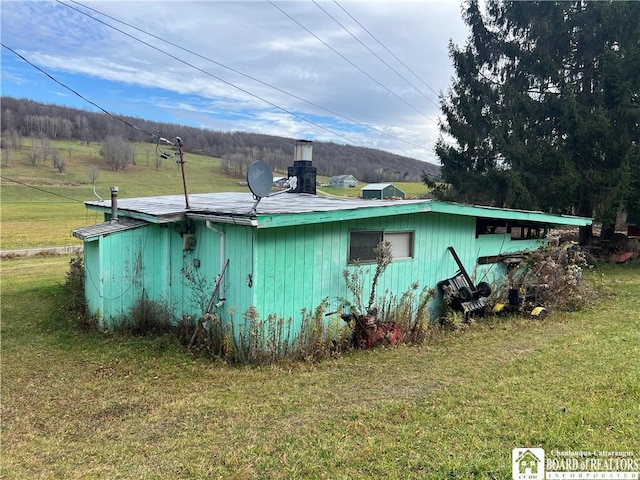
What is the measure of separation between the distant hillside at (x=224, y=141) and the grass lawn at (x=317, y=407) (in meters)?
19.1

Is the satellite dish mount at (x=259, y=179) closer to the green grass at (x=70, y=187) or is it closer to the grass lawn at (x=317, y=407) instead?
the grass lawn at (x=317, y=407)

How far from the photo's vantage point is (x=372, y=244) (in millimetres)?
7672

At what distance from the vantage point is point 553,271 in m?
9.54

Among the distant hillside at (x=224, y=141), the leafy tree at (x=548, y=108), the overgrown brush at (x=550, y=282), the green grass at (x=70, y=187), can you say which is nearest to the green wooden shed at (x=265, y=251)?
the overgrown brush at (x=550, y=282)

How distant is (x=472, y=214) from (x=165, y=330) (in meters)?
6.05

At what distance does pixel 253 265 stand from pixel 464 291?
177 inches

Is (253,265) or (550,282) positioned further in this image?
(550,282)

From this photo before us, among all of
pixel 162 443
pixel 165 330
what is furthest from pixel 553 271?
pixel 162 443

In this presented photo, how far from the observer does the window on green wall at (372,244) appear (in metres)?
7.44

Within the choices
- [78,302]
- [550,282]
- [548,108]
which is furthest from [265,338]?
[548,108]

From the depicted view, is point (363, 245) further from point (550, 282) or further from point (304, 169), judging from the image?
point (550, 282)

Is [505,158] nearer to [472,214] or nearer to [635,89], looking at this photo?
[635,89]

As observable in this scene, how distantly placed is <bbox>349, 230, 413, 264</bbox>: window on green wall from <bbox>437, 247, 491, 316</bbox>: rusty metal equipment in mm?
1125

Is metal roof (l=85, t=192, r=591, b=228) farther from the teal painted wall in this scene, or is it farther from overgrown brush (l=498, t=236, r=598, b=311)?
overgrown brush (l=498, t=236, r=598, b=311)
